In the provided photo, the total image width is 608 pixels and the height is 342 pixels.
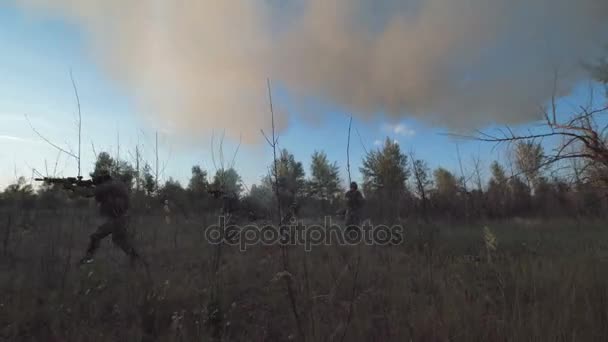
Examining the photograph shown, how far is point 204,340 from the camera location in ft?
8.09

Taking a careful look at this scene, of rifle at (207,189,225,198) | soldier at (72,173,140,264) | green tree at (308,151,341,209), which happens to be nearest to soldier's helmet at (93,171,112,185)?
soldier at (72,173,140,264)

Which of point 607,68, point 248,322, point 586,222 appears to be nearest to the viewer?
point 607,68

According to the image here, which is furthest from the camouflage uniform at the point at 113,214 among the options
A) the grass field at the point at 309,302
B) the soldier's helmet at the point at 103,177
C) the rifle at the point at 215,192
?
the rifle at the point at 215,192

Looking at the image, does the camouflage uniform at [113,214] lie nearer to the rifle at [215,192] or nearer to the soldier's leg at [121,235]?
the soldier's leg at [121,235]

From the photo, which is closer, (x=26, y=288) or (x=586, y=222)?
(x=26, y=288)

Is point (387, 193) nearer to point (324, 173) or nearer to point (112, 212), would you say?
point (112, 212)

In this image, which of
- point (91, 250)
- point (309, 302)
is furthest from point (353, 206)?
point (309, 302)

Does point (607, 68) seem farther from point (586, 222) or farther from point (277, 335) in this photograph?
point (586, 222)

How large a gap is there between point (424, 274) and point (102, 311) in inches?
158

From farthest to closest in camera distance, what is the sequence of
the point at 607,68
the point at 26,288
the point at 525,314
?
the point at 26,288, the point at 525,314, the point at 607,68

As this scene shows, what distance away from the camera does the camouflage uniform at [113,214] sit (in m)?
5.50

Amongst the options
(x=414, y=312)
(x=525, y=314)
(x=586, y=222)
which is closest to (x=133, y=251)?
(x=414, y=312)
